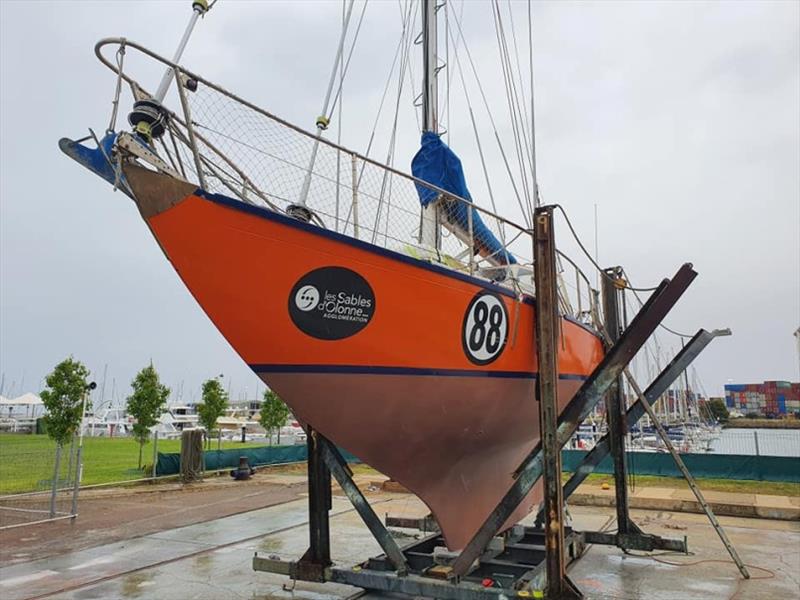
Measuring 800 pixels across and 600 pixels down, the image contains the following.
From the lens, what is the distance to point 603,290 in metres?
7.02

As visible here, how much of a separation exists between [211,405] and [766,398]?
8181 cm

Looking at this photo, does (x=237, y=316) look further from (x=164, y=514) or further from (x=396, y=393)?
(x=164, y=514)

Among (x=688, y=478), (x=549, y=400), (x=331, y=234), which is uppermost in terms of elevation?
(x=331, y=234)

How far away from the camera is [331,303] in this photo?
12.3 ft

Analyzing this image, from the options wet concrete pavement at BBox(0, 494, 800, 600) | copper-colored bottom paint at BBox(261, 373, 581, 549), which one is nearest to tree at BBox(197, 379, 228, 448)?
wet concrete pavement at BBox(0, 494, 800, 600)

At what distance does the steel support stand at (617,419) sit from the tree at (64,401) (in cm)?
946

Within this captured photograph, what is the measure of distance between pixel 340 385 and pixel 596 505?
763cm

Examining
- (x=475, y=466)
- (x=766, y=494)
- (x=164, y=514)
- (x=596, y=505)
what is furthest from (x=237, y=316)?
(x=766, y=494)

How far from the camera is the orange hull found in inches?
135

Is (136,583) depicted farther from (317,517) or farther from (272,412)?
(272,412)

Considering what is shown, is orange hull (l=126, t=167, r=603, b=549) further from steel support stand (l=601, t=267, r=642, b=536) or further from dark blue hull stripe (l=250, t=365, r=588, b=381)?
steel support stand (l=601, t=267, r=642, b=536)

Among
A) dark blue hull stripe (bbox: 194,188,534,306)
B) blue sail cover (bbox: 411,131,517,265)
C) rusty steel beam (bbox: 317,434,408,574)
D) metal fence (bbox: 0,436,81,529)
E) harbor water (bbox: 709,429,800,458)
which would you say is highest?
blue sail cover (bbox: 411,131,517,265)

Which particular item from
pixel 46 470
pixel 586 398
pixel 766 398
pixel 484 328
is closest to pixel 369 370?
pixel 484 328

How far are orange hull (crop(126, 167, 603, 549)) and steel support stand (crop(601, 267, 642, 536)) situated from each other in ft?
5.76
